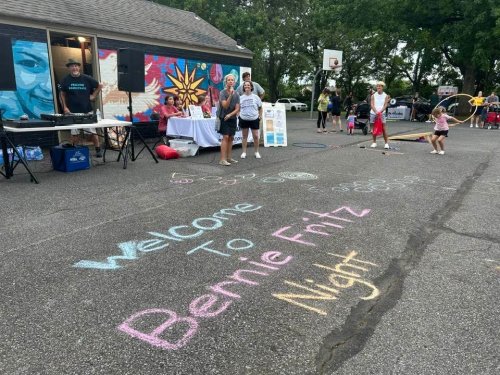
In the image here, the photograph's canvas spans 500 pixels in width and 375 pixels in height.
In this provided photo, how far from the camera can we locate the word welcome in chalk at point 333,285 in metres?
2.73

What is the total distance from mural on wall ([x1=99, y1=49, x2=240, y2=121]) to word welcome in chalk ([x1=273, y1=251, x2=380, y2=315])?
8.35 m

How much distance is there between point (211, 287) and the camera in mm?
2877

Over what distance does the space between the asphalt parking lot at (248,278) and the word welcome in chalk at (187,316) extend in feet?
0.04

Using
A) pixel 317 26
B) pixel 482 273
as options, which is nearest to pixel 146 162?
pixel 482 273

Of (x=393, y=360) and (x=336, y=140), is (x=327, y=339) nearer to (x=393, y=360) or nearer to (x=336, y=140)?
(x=393, y=360)

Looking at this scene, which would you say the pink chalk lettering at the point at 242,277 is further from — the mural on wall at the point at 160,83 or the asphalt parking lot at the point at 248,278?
the mural on wall at the point at 160,83

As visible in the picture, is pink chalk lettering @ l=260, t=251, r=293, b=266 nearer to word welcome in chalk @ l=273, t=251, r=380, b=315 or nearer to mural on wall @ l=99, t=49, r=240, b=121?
word welcome in chalk @ l=273, t=251, r=380, b=315

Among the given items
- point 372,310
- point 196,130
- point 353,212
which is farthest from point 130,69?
point 372,310

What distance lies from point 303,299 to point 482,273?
159cm

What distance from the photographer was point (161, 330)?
235cm

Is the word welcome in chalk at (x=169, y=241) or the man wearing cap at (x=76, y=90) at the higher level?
the man wearing cap at (x=76, y=90)

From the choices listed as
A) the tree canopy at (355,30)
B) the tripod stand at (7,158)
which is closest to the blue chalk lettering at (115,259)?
the tripod stand at (7,158)

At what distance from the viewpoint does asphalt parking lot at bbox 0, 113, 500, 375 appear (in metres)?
2.15

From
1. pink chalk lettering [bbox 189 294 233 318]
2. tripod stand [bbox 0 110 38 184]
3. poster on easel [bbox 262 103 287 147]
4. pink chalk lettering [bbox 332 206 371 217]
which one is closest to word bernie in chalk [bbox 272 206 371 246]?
pink chalk lettering [bbox 332 206 371 217]
